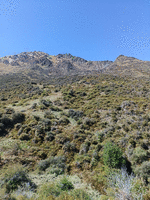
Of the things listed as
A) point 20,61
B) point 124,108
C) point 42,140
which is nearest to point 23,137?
point 42,140

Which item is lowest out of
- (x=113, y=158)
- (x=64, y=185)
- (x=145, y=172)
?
(x=64, y=185)

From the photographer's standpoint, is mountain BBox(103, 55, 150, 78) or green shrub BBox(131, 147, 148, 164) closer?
green shrub BBox(131, 147, 148, 164)

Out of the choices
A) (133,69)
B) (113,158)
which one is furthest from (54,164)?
(133,69)

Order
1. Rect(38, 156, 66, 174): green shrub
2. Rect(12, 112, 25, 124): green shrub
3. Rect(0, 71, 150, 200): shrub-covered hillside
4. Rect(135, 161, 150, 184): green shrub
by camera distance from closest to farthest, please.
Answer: Rect(0, 71, 150, 200): shrub-covered hillside → Rect(135, 161, 150, 184): green shrub → Rect(38, 156, 66, 174): green shrub → Rect(12, 112, 25, 124): green shrub

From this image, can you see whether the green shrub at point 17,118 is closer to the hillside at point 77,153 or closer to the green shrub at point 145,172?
the hillside at point 77,153

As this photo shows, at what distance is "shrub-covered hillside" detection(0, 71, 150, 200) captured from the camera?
6812mm

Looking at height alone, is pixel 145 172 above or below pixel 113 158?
below

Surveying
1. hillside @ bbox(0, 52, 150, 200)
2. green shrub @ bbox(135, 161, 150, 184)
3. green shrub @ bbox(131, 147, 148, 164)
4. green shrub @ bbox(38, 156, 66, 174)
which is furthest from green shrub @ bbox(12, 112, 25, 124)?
green shrub @ bbox(135, 161, 150, 184)

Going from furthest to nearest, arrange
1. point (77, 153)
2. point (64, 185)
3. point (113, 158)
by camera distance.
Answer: point (77, 153) → point (113, 158) → point (64, 185)

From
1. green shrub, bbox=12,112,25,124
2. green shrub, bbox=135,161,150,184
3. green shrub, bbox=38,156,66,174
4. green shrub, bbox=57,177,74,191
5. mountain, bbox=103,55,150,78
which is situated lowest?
green shrub, bbox=38,156,66,174

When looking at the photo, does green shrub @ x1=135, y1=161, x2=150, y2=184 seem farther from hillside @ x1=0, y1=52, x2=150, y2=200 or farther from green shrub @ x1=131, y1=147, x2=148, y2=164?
green shrub @ x1=131, y1=147, x2=148, y2=164

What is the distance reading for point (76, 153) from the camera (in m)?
12.0

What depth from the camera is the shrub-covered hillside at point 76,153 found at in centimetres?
681

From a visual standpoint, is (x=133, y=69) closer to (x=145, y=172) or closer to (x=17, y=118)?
(x=145, y=172)
